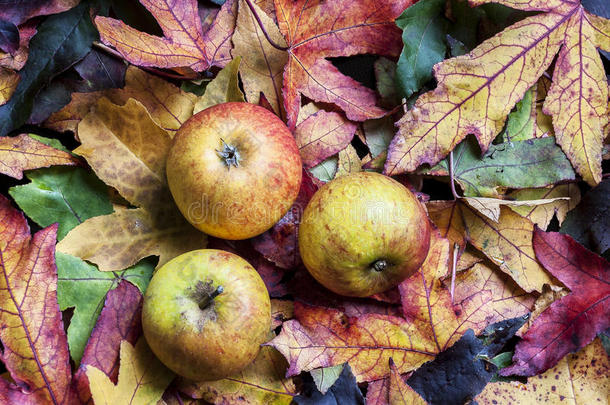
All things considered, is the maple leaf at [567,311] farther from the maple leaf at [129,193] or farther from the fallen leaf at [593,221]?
the maple leaf at [129,193]

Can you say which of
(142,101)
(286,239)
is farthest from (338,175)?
(142,101)

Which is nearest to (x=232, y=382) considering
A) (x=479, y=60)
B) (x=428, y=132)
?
(x=428, y=132)

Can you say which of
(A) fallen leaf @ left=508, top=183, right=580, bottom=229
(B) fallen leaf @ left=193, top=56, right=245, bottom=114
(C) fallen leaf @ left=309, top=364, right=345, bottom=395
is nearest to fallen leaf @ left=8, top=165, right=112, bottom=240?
(B) fallen leaf @ left=193, top=56, right=245, bottom=114

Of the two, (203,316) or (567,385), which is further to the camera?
(567,385)

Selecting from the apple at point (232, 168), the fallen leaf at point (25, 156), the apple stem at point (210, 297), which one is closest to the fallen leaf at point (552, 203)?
the apple at point (232, 168)

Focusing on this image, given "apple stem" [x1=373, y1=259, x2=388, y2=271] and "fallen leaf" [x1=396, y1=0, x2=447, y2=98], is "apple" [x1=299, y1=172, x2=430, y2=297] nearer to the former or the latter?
"apple stem" [x1=373, y1=259, x2=388, y2=271]

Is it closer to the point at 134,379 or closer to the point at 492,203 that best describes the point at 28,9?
the point at 134,379

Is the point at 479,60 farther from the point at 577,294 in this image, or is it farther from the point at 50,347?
the point at 50,347
